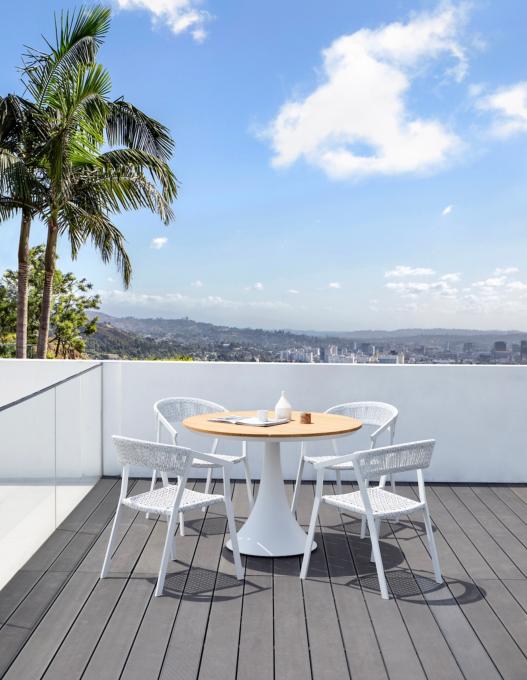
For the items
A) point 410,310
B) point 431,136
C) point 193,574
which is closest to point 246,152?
point 431,136

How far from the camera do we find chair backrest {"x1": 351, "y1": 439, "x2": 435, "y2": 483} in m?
3.23

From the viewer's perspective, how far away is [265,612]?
3098 mm

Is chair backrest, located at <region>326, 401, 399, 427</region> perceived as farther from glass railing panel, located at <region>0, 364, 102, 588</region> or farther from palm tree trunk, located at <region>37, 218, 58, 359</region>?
palm tree trunk, located at <region>37, 218, 58, 359</region>

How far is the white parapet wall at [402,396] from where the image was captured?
5617mm

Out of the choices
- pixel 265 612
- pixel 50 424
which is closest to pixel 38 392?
pixel 50 424

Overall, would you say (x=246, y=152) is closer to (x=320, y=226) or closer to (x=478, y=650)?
(x=320, y=226)

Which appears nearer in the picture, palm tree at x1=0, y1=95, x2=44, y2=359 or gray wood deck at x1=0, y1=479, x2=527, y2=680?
gray wood deck at x1=0, y1=479, x2=527, y2=680

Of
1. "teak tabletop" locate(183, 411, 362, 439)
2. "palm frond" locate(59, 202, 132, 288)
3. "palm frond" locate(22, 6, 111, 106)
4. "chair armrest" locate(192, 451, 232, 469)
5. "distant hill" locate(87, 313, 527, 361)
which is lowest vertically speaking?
"chair armrest" locate(192, 451, 232, 469)

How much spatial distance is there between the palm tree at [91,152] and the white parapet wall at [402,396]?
446cm

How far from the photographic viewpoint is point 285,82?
20922 millimetres

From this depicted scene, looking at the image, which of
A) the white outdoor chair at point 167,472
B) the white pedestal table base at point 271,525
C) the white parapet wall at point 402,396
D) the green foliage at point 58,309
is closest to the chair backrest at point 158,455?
the white outdoor chair at point 167,472

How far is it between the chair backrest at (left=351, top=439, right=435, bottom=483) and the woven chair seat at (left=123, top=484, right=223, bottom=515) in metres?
0.68

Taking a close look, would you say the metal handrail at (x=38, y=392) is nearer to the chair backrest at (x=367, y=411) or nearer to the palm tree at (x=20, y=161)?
the chair backrest at (x=367, y=411)

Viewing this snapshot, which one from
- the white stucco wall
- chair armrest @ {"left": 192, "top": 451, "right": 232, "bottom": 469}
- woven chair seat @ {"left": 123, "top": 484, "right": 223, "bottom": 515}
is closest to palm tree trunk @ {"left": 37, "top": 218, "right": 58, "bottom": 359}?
the white stucco wall
